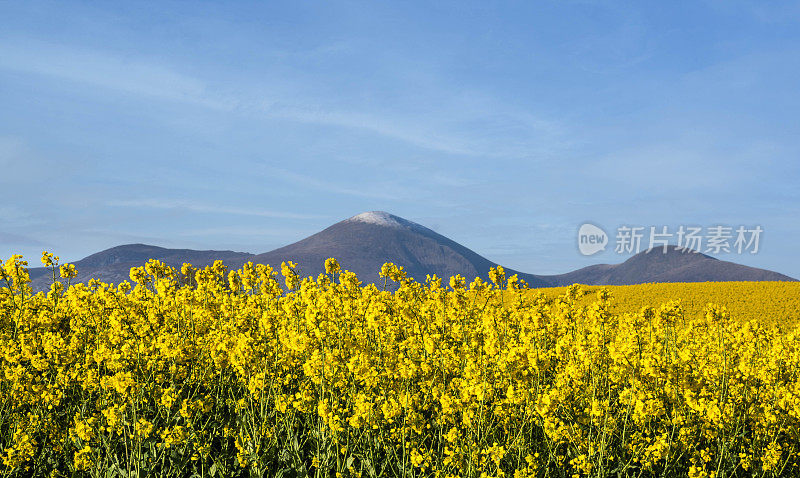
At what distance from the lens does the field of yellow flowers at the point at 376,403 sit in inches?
224

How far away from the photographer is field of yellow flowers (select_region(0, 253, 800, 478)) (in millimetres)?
5695

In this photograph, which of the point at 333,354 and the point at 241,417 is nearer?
the point at 333,354

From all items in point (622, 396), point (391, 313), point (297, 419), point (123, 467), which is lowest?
point (123, 467)

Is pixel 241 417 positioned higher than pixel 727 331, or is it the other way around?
pixel 727 331

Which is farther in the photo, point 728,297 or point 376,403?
point 728,297

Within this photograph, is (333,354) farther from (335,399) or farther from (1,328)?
(1,328)

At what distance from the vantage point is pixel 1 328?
915cm

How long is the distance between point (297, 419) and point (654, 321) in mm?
6333

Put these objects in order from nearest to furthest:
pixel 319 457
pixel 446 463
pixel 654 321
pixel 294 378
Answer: pixel 446 463 → pixel 319 457 → pixel 294 378 → pixel 654 321

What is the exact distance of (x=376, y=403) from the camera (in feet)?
19.9

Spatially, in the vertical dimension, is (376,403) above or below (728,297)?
below

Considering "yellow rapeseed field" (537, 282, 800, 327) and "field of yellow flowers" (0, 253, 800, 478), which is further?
"yellow rapeseed field" (537, 282, 800, 327)

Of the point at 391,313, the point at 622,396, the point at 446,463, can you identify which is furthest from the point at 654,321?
the point at 446,463

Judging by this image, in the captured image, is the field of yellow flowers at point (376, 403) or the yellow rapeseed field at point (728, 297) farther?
the yellow rapeseed field at point (728, 297)
